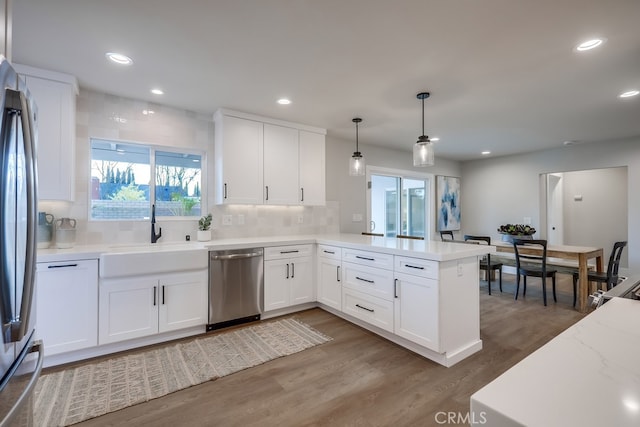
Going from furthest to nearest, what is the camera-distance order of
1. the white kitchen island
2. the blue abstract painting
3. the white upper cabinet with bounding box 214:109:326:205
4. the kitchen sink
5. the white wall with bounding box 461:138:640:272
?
1. the blue abstract painting
2. the white wall with bounding box 461:138:640:272
3. the white upper cabinet with bounding box 214:109:326:205
4. the kitchen sink
5. the white kitchen island

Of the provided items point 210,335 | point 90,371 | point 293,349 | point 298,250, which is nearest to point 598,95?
point 298,250

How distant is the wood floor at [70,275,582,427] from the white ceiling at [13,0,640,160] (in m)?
2.46

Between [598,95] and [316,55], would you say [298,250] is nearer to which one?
[316,55]

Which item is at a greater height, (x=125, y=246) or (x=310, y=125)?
(x=310, y=125)

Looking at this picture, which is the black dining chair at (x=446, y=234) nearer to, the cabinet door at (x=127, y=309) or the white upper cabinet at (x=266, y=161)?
the white upper cabinet at (x=266, y=161)

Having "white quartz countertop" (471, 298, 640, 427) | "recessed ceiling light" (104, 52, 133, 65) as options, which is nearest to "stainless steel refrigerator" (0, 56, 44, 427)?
"white quartz countertop" (471, 298, 640, 427)

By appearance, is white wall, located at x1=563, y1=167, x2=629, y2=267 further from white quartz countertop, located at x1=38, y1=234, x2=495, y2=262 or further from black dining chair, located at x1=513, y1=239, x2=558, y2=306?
white quartz countertop, located at x1=38, y1=234, x2=495, y2=262

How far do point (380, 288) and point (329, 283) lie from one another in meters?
0.84

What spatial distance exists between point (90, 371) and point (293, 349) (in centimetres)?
161

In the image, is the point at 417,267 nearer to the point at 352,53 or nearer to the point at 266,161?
the point at 352,53

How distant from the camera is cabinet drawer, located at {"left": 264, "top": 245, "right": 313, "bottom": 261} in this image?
11.1 feet

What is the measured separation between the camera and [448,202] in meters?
6.52

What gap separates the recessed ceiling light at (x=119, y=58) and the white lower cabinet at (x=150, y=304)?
183 cm

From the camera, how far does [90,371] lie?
2307 mm
